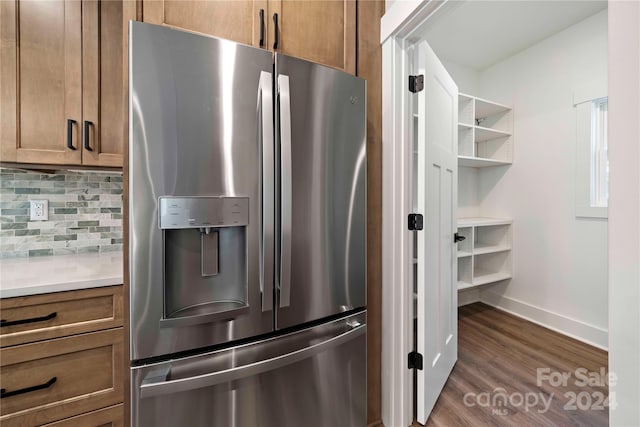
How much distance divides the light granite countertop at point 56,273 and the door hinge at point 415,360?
1399 millimetres

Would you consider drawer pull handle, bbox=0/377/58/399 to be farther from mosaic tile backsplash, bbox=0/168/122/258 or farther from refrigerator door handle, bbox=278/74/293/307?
refrigerator door handle, bbox=278/74/293/307

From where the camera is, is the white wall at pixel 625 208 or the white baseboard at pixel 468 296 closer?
the white wall at pixel 625 208

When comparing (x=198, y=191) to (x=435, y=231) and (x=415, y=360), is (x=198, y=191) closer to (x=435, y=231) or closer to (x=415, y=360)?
(x=435, y=231)

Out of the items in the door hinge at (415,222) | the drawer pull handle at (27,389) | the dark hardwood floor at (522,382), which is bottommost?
the dark hardwood floor at (522,382)

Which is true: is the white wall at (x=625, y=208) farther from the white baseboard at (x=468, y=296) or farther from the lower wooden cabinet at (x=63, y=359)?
the white baseboard at (x=468, y=296)

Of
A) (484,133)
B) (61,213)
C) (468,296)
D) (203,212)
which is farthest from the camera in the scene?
(468,296)

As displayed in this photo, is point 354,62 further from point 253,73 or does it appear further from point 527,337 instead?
point 527,337

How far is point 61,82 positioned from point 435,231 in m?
1.98

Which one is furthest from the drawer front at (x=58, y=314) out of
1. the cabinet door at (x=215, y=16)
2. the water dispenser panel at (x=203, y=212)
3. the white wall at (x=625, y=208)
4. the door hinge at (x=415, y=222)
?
the white wall at (x=625, y=208)

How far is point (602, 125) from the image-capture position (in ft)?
7.43

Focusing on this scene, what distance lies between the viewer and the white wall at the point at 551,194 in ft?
7.35

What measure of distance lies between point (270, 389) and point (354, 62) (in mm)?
1459

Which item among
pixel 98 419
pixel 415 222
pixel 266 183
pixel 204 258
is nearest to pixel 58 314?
pixel 98 419

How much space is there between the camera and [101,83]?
4.09ft
